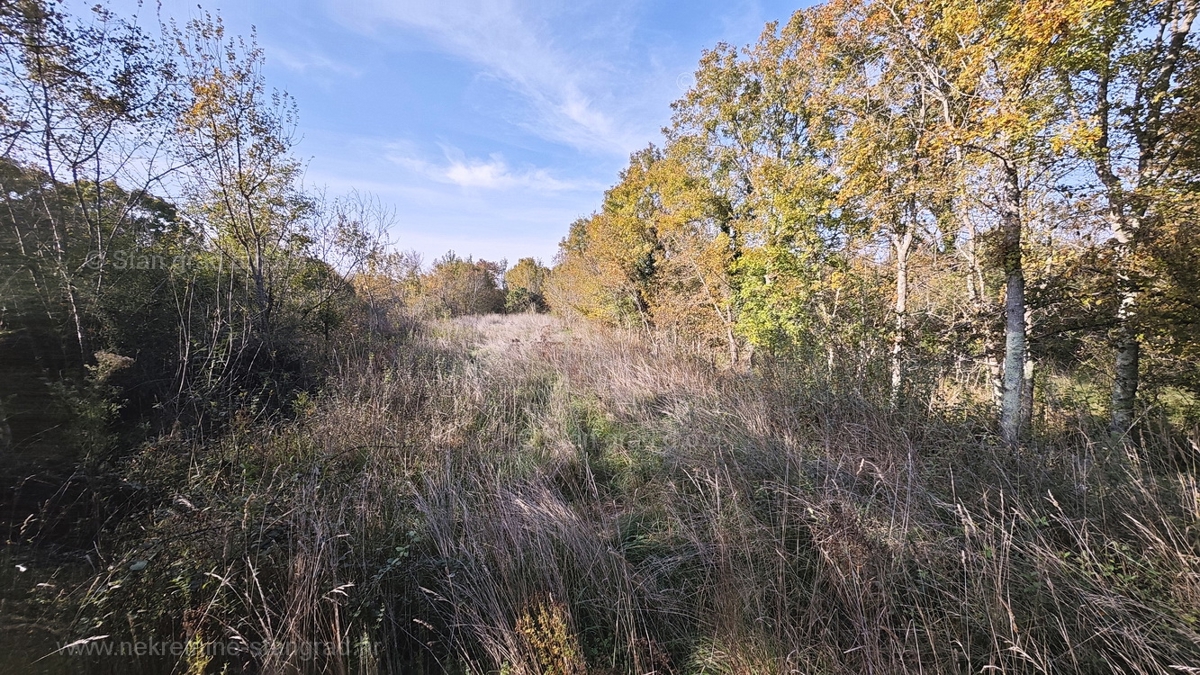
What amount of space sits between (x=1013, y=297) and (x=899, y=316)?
1.70 metres

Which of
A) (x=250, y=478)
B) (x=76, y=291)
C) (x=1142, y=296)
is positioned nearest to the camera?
(x=250, y=478)

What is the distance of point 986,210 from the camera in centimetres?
442

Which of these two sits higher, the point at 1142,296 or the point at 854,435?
the point at 1142,296

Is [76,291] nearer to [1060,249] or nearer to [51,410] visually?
[51,410]

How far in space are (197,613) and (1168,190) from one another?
855 centimetres

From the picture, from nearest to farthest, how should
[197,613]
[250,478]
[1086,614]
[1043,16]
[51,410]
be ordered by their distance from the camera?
[1086,614]
[197,613]
[250,478]
[51,410]
[1043,16]

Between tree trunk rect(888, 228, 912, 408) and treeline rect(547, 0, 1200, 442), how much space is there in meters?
0.04

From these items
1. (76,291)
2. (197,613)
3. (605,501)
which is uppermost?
(76,291)

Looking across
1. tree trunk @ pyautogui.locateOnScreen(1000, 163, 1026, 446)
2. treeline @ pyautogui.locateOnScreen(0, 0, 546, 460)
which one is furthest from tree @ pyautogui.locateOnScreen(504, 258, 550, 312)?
tree trunk @ pyautogui.locateOnScreen(1000, 163, 1026, 446)

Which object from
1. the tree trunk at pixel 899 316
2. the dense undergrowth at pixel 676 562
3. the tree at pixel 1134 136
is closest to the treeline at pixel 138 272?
the dense undergrowth at pixel 676 562

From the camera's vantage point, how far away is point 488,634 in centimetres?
176

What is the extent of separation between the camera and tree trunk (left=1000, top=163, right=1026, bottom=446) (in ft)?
13.3

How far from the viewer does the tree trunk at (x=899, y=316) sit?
4.19 meters

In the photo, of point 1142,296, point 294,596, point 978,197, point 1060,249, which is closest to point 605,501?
point 294,596
